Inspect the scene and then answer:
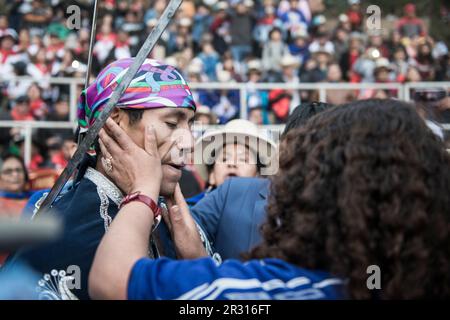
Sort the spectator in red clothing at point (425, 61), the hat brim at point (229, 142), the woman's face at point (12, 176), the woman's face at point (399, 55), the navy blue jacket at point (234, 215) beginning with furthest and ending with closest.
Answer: the woman's face at point (399, 55), the spectator in red clothing at point (425, 61), the woman's face at point (12, 176), the hat brim at point (229, 142), the navy blue jacket at point (234, 215)

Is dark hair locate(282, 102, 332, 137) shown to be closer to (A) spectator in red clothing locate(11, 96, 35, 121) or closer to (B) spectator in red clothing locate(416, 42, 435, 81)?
(A) spectator in red clothing locate(11, 96, 35, 121)

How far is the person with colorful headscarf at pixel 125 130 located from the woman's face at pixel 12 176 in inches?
191

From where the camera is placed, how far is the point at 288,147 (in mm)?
2246

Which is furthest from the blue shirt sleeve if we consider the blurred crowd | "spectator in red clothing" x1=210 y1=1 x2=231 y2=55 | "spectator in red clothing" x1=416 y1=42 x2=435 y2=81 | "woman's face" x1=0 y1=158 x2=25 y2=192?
"spectator in red clothing" x1=210 y1=1 x2=231 y2=55

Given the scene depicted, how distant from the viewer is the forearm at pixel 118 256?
2.04 meters

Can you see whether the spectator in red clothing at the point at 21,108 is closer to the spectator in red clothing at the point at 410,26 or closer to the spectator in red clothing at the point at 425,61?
the spectator in red clothing at the point at 425,61

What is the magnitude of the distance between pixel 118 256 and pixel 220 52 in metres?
13.3

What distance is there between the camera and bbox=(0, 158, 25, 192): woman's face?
7648 mm

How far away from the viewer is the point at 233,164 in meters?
5.11

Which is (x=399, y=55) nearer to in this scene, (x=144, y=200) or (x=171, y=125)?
(x=171, y=125)

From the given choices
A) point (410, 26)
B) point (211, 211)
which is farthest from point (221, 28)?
point (211, 211)

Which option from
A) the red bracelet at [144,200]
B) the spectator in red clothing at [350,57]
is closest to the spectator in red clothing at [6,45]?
the spectator in red clothing at [350,57]

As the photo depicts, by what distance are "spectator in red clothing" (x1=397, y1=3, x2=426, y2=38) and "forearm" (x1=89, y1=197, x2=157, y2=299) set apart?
49.0 ft

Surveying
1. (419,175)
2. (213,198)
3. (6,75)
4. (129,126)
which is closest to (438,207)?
(419,175)
